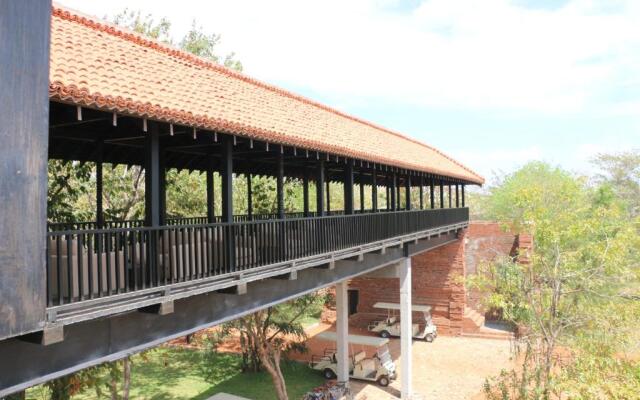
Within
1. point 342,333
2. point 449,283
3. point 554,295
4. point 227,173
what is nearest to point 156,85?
point 227,173

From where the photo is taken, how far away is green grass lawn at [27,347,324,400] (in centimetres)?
1573

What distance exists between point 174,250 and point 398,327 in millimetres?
17235

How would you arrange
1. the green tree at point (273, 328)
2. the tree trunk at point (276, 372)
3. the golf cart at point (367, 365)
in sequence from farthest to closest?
the golf cart at point (367, 365), the green tree at point (273, 328), the tree trunk at point (276, 372)

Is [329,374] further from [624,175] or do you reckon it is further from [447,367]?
[624,175]

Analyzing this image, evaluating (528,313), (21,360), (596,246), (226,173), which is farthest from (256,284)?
(596,246)

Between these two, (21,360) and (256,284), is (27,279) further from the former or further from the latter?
(256,284)

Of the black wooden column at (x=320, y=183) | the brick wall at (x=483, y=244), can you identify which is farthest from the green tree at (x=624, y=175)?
the black wooden column at (x=320, y=183)

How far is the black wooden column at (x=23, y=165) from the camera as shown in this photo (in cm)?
399

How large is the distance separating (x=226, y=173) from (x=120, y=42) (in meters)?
2.84

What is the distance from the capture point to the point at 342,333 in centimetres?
1584

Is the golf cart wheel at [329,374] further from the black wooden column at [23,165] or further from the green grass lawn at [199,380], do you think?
the black wooden column at [23,165]

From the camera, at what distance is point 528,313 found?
40.5ft

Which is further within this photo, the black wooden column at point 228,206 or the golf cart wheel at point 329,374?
the golf cart wheel at point 329,374

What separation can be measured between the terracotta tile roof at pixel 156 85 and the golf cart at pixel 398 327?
12.4 meters
